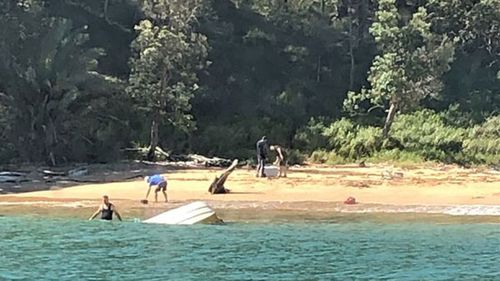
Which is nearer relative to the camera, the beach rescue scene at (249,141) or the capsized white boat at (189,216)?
the beach rescue scene at (249,141)

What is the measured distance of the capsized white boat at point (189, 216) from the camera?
78.8ft

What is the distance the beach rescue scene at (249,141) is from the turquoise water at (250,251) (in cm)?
6

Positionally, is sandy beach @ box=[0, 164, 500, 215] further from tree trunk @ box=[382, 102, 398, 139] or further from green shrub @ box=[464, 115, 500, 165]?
tree trunk @ box=[382, 102, 398, 139]

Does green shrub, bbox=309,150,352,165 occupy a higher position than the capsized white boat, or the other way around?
green shrub, bbox=309,150,352,165

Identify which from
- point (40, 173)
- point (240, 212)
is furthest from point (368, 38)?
point (240, 212)

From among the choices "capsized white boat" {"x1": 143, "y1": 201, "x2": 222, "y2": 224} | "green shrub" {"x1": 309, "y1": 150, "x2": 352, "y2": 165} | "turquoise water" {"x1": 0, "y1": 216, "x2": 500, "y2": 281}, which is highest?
"green shrub" {"x1": 309, "y1": 150, "x2": 352, "y2": 165}

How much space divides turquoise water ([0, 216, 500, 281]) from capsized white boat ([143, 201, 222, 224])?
0.55 m

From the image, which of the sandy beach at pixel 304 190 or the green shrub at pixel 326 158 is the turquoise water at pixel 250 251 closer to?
the sandy beach at pixel 304 190

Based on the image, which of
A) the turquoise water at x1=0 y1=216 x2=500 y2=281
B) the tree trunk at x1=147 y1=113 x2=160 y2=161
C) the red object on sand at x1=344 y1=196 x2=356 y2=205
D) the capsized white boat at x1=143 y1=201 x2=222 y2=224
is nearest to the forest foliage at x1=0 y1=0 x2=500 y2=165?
the tree trunk at x1=147 y1=113 x2=160 y2=161

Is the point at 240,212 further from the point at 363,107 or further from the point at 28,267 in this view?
the point at 363,107

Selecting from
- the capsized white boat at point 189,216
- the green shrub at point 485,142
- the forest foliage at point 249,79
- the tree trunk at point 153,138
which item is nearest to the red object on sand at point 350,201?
the capsized white boat at point 189,216

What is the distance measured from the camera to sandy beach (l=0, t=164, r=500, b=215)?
92.8 ft

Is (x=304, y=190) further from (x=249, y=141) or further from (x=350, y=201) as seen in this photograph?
(x=249, y=141)

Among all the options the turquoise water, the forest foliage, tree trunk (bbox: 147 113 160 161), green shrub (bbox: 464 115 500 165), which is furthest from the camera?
green shrub (bbox: 464 115 500 165)
